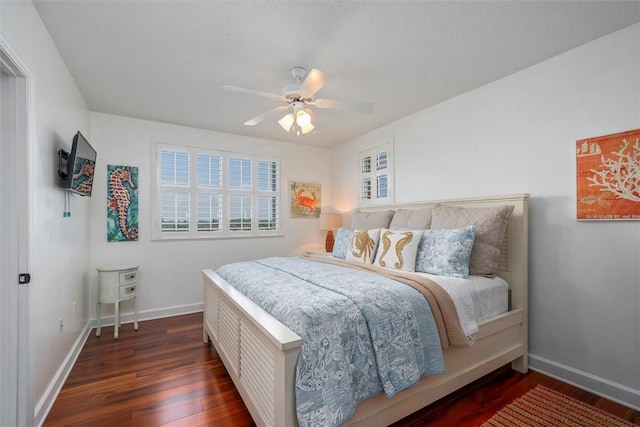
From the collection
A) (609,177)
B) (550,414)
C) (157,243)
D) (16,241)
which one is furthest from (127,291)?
(609,177)

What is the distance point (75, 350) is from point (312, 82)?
9.84 ft

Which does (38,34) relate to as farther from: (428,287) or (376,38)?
(428,287)

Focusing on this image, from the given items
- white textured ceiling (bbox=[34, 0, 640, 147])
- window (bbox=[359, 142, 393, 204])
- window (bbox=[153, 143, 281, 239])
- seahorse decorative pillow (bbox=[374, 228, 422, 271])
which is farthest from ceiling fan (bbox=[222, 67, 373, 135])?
window (bbox=[153, 143, 281, 239])

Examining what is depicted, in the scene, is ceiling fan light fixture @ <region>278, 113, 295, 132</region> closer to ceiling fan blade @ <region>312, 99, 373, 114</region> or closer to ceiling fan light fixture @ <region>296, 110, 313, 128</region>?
ceiling fan light fixture @ <region>296, 110, 313, 128</region>

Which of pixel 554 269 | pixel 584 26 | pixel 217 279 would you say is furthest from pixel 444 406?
pixel 584 26

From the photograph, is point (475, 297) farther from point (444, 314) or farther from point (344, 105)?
point (344, 105)

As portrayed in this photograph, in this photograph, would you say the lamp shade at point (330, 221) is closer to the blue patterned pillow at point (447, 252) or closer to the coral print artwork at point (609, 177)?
the blue patterned pillow at point (447, 252)

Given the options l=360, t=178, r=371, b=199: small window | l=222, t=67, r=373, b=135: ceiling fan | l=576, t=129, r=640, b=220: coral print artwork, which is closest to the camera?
l=576, t=129, r=640, b=220: coral print artwork

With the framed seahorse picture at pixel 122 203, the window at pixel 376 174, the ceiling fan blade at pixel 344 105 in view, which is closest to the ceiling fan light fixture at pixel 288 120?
the ceiling fan blade at pixel 344 105

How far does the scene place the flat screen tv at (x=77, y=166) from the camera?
85.9 inches

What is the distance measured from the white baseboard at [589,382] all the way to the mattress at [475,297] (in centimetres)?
53

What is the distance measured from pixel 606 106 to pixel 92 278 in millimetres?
4941

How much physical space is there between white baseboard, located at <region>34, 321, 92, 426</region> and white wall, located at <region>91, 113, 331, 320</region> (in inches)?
32.9

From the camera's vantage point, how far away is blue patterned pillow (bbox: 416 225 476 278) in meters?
2.29
